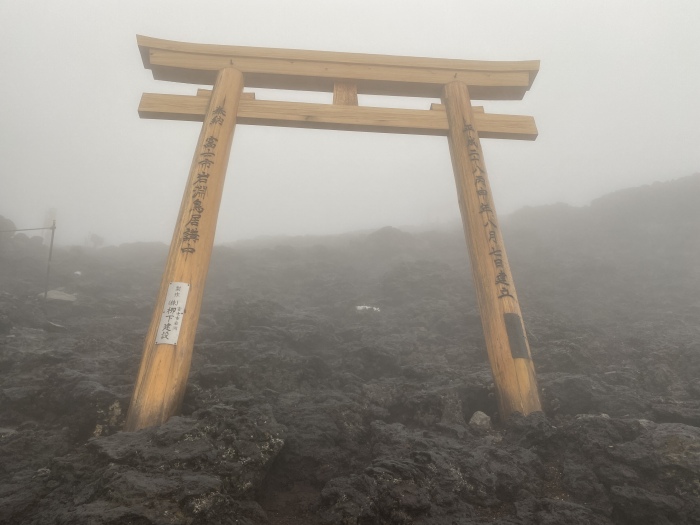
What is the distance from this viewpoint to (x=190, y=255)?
150 inches

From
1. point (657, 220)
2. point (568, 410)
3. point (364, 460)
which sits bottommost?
point (364, 460)

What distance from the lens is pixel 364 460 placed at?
10.4 feet

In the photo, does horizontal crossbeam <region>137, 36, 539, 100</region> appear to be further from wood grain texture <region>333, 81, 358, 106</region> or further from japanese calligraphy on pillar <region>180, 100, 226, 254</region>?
japanese calligraphy on pillar <region>180, 100, 226, 254</region>

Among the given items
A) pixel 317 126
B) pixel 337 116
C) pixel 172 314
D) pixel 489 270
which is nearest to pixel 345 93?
pixel 337 116

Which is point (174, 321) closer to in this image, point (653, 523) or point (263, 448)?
point (263, 448)

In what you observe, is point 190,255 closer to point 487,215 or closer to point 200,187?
point 200,187

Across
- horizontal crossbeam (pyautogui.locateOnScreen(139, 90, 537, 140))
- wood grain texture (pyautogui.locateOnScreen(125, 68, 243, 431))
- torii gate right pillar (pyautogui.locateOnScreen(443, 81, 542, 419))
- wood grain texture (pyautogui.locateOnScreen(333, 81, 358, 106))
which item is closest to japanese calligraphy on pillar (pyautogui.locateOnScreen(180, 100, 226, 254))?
wood grain texture (pyautogui.locateOnScreen(125, 68, 243, 431))

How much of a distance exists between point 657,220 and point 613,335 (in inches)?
507

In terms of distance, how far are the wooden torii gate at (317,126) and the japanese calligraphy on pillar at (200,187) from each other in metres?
0.01

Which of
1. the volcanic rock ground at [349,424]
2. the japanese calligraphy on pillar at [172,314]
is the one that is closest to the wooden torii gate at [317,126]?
the japanese calligraphy on pillar at [172,314]

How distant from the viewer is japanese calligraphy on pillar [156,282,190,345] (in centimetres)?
345

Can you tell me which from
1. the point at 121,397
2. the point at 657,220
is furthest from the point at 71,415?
the point at 657,220

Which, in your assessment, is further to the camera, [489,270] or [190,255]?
[489,270]

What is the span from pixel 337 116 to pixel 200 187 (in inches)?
73.4
